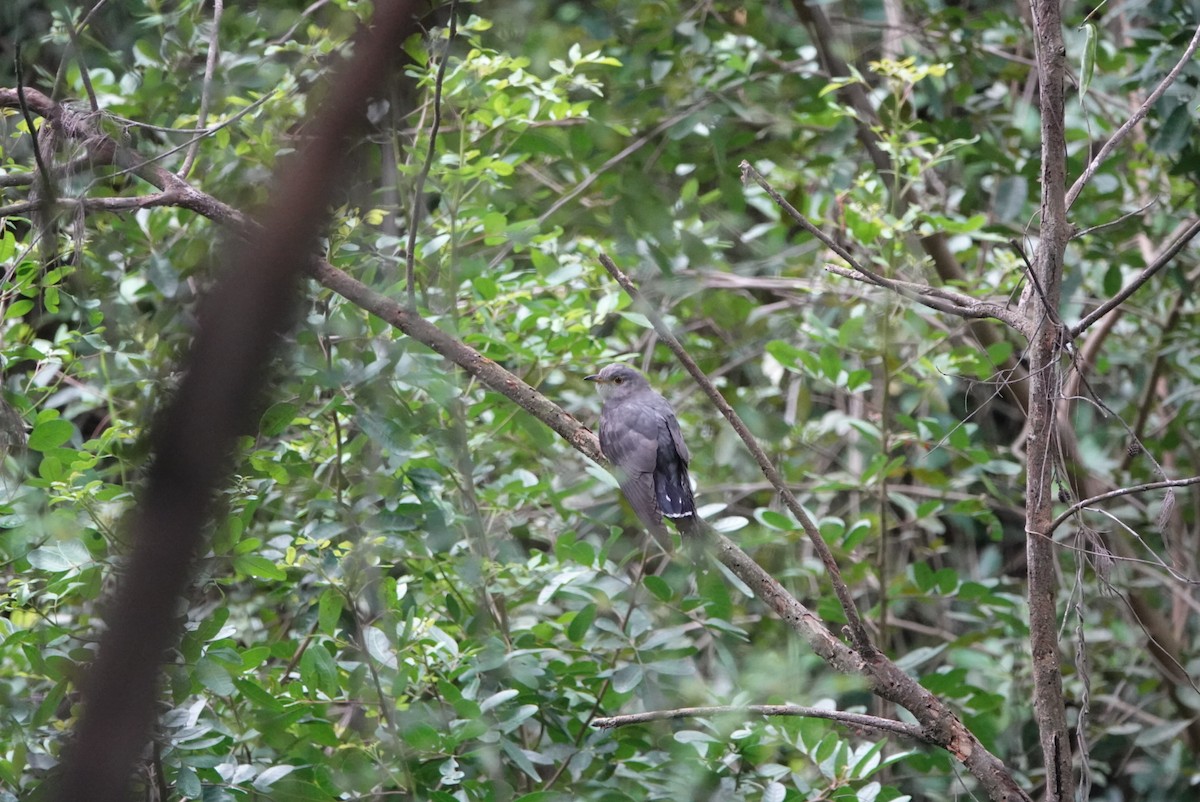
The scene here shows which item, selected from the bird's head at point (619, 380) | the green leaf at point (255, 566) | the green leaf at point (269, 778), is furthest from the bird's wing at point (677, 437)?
the green leaf at point (269, 778)

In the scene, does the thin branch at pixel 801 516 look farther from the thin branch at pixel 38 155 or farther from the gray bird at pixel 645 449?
the thin branch at pixel 38 155

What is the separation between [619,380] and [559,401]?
366 mm

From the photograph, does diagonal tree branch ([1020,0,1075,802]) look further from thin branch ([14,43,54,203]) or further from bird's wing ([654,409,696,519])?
thin branch ([14,43,54,203])

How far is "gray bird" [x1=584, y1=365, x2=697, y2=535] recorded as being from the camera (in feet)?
12.8

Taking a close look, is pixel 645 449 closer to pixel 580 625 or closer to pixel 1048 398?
pixel 580 625

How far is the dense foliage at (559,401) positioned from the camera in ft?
10.4

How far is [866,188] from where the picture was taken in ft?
15.6

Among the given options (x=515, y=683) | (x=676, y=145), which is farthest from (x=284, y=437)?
(x=676, y=145)

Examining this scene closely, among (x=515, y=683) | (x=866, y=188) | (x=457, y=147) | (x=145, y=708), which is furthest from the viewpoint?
(x=866, y=188)

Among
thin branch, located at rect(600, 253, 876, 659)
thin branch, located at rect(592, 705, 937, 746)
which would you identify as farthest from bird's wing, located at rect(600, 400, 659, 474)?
thin branch, located at rect(592, 705, 937, 746)

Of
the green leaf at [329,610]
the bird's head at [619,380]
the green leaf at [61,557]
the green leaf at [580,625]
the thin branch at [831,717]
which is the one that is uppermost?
the bird's head at [619,380]

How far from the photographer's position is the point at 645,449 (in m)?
4.21

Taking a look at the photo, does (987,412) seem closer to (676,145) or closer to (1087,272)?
(1087,272)

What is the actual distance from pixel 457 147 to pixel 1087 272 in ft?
11.1
